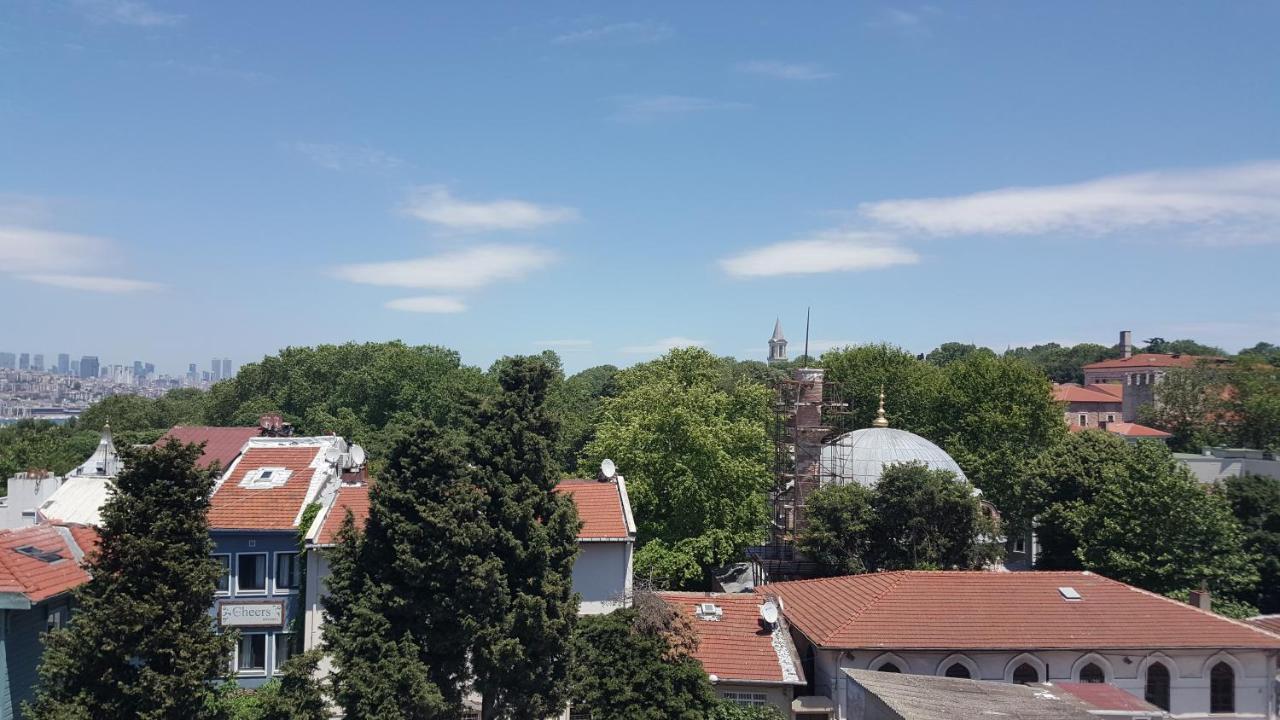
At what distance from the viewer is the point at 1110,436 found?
37.7m

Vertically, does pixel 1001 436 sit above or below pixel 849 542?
above

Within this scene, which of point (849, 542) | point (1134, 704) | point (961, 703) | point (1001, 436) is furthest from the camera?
point (1001, 436)

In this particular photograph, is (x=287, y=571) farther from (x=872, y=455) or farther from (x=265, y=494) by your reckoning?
(x=872, y=455)

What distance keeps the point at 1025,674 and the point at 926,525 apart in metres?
7.99

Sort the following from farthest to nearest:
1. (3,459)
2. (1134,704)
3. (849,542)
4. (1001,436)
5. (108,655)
Answer: (3,459)
(1001,436)
(849,542)
(1134,704)
(108,655)

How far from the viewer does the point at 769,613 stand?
24.5 meters

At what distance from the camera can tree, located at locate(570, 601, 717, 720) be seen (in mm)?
20625

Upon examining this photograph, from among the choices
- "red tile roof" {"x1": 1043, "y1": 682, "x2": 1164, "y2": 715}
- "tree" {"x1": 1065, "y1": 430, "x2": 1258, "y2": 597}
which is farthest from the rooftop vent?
"tree" {"x1": 1065, "y1": 430, "x2": 1258, "y2": 597}

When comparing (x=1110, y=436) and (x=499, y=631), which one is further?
(x=1110, y=436)

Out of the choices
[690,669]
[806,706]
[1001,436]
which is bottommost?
[806,706]

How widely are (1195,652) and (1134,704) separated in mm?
4937

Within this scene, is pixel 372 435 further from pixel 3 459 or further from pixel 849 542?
pixel 849 542

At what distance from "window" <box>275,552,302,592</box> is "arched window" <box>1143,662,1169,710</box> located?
23.9 m

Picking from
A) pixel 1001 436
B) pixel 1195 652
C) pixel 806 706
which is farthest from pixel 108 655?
pixel 1001 436
